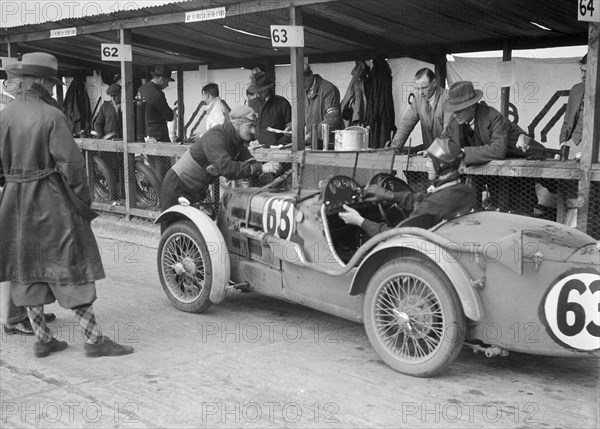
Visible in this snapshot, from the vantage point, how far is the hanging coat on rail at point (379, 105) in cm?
1003

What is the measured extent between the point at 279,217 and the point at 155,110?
5815 millimetres

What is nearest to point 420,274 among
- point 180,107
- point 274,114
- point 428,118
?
point 428,118

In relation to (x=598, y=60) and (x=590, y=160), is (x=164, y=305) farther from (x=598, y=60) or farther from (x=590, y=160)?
(x=598, y=60)

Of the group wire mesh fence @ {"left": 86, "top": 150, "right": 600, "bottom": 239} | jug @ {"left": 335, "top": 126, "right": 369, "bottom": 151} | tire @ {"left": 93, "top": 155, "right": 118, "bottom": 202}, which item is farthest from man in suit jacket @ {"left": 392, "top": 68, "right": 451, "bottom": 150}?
tire @ {"left": 93, "top": 155, "right": 118, "bottom": 202}

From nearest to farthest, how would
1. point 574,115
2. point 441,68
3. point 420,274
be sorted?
point 420,274 → point 574,115 → point 441,68

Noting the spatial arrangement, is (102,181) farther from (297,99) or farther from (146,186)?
(297,99)

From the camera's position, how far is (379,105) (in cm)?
1004

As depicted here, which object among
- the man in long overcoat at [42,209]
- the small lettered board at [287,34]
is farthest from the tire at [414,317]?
the small lettered board at [287,34]

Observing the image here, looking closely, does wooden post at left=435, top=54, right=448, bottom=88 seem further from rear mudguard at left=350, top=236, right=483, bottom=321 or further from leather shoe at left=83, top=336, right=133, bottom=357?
leather shoe at left=83, top=336, right=133, bottom=357

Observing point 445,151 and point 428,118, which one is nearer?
point 445,151

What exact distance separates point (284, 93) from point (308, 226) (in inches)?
283

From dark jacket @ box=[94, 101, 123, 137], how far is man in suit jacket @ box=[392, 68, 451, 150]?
5979 mm

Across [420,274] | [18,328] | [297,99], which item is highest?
[297,99]

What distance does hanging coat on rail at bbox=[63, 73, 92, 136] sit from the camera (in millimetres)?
15117
